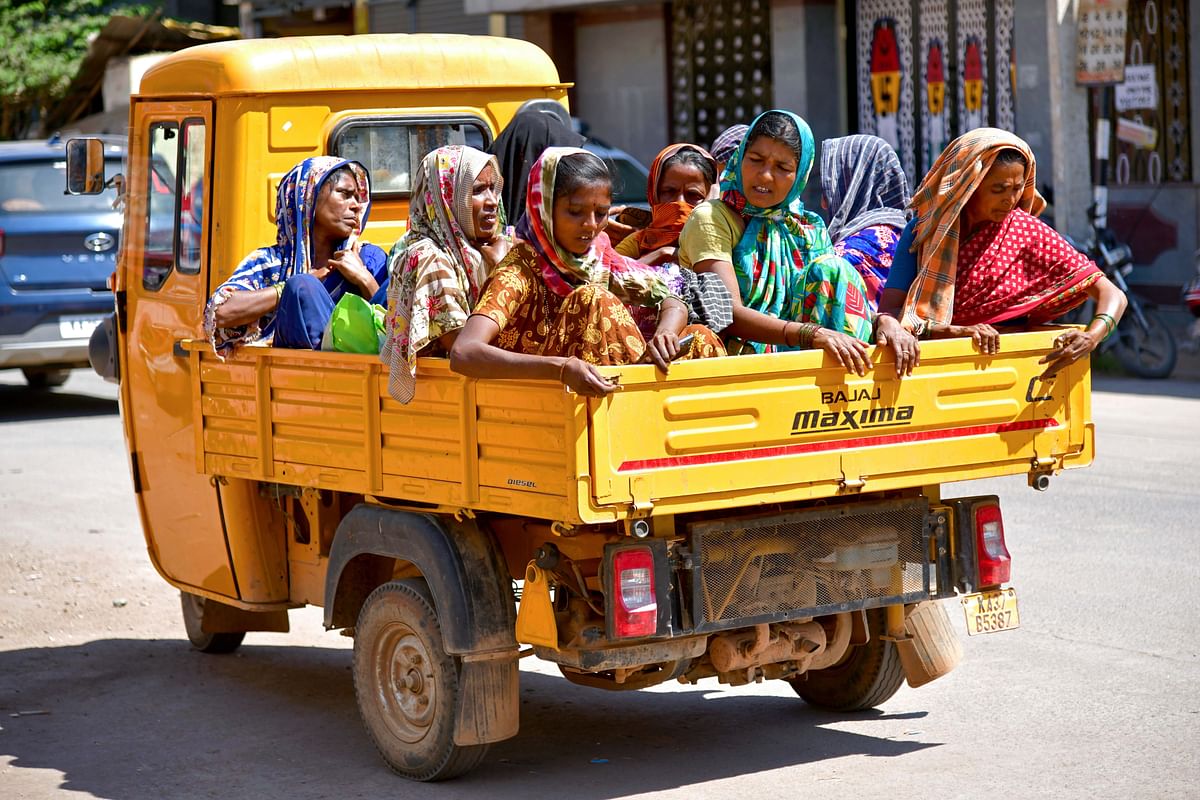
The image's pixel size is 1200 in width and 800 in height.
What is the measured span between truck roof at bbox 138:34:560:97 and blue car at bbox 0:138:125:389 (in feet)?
23.0

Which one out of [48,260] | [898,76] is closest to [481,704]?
[48,260]

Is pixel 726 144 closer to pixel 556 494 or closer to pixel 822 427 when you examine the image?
pixel 822 427

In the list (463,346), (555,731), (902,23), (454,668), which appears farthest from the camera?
(902,23)

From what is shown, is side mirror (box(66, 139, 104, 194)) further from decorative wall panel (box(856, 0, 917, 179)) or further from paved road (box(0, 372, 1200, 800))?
decorative wall panel (box(856, 0, 917, 179))

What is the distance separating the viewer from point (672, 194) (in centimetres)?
596

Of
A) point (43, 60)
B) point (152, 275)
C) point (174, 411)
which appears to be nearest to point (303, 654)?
point (174, 411)

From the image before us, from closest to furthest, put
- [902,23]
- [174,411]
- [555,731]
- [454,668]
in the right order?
[454,668] → [555,731] → [174,411] → [902,23]

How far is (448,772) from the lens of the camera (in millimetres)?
4957

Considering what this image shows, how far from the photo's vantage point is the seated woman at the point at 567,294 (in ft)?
15.0

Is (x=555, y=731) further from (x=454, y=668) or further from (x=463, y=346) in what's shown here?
(x=463, y=346)

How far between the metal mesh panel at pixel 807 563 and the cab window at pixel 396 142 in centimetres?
243

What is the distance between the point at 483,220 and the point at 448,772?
63.5 inches

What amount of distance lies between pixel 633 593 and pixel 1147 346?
33.8 feet

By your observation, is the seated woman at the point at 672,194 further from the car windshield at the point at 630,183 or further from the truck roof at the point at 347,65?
the car windshield at the point at 630,183
